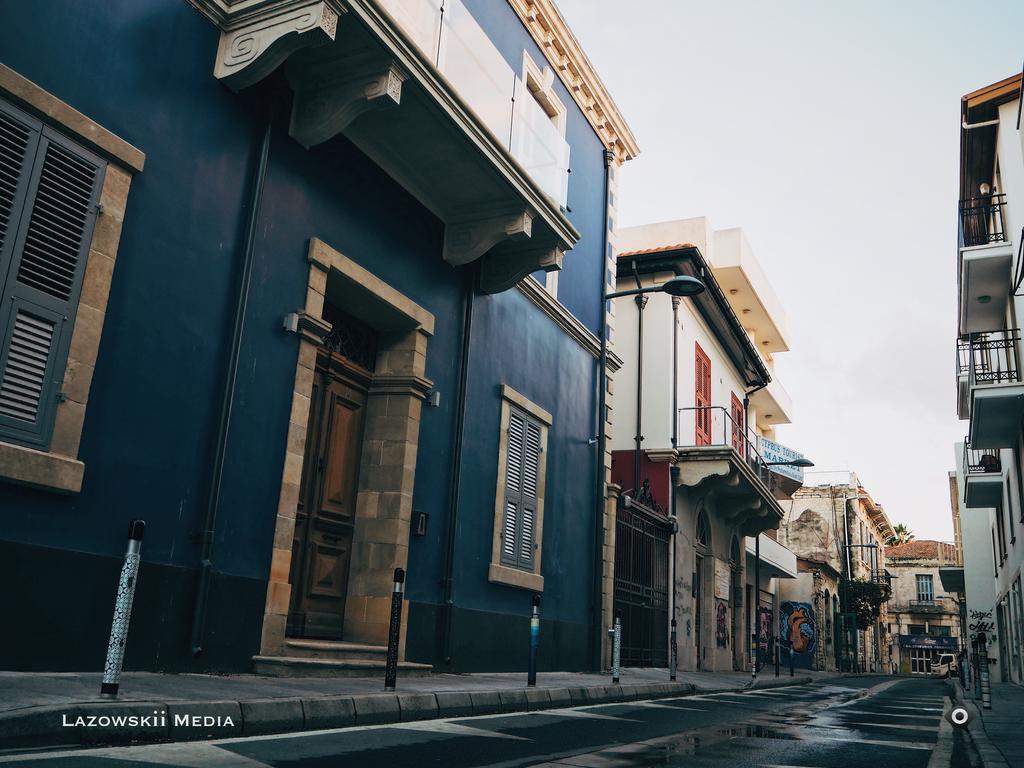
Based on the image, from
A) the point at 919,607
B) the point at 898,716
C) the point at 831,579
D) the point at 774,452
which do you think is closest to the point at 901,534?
the point at 919,607

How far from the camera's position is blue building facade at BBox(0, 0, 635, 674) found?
6.03 meters

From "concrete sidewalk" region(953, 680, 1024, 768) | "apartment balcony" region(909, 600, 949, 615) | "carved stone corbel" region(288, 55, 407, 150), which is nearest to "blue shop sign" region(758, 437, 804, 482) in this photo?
"concrete sidewalk" region(953, 680, 1024, 768)

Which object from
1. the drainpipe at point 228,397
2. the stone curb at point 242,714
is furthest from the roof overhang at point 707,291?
the stone curb at point 242,714

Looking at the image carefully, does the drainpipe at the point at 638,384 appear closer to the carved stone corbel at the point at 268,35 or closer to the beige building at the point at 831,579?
the carved stone corbel at the point at 268,35

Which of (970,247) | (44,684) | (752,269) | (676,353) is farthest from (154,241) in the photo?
(752,269)

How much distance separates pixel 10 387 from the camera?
5.66 metres

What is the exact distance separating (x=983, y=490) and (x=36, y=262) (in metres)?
25.0

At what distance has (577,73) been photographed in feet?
49.8

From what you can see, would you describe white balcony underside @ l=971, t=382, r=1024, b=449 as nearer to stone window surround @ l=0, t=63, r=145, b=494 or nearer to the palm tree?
stone window surround @ l=0, t=63, r=145, b=494

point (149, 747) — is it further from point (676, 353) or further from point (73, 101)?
point (676, 353)

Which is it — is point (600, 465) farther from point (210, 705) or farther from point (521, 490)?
point (210, 705)

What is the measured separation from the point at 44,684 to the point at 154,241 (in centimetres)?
338

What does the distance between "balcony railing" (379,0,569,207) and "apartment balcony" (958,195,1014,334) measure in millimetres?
10655

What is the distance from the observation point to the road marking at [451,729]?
579cm
